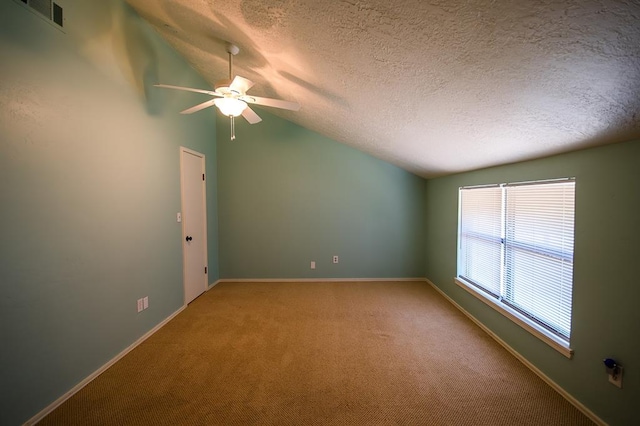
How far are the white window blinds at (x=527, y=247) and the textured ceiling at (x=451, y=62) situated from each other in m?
0.37

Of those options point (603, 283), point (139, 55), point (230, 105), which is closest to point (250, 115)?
point (230, 105)

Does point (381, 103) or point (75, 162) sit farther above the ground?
point (381, 103)

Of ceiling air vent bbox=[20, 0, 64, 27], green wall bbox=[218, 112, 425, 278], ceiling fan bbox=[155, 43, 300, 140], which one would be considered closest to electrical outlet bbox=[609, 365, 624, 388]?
ceiling fan bbox=[155, 43, 300, 140]

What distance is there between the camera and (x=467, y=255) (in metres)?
3.28

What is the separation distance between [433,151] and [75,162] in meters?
3.22

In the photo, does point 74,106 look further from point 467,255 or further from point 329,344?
point 467,255

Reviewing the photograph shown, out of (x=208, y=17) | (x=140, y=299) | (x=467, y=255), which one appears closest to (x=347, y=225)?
(x=467, y=255)

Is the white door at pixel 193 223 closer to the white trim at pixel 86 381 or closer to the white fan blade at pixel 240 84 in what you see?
the white trim at pixel 86 381

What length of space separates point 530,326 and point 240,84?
3.10 meters

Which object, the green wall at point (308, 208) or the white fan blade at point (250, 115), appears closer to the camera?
the white fan blade at point (250, 115)

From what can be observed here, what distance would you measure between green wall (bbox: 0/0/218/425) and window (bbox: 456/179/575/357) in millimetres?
3558

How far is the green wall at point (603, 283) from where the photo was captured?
4.74ft

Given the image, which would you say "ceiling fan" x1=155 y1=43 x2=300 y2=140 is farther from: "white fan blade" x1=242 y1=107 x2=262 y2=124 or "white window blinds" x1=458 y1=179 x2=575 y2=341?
"white window blinds" x1=458 y1=179 x2=575 y2=341

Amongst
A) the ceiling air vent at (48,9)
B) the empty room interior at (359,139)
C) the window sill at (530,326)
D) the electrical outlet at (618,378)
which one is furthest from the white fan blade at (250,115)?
the electrical outlet at (618,378)
